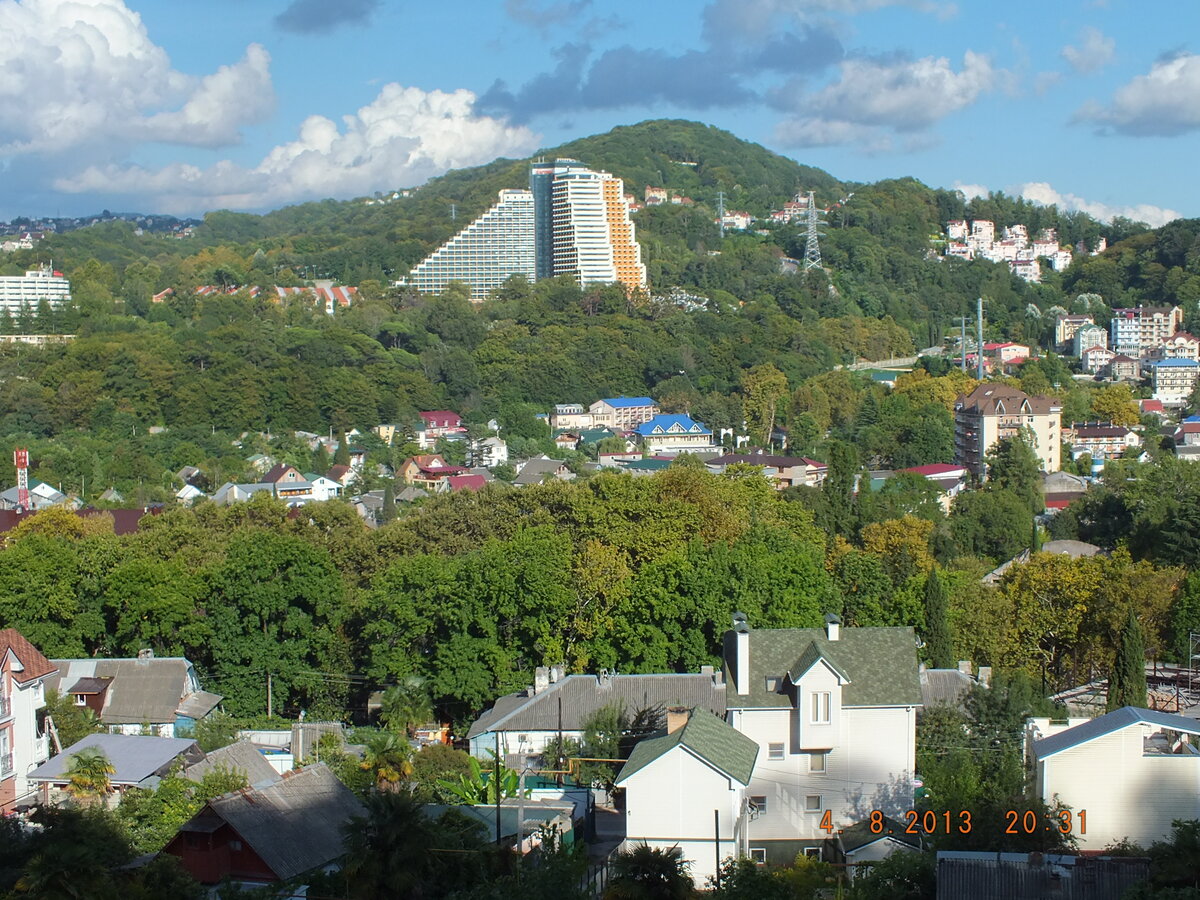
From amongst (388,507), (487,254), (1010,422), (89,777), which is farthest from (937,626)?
(487,254)

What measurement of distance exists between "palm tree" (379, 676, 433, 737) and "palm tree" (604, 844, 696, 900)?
6.35 m

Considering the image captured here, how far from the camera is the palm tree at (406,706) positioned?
1706 cm

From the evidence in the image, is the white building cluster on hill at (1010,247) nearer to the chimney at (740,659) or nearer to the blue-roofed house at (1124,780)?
the chimney at (740,659)

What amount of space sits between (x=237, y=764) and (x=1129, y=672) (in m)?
11.5

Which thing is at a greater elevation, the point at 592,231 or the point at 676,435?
the point at 592,231

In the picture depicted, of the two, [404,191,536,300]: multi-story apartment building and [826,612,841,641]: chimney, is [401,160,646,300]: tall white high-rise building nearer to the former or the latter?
[404,191,536,300]: multi-story apartment building

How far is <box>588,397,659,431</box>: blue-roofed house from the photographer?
212 ft

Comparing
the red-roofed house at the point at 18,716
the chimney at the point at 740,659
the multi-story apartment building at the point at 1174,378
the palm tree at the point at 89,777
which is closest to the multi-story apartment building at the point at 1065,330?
the multi-story apartment building at the point at 1174,378

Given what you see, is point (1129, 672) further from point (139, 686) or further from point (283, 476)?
point (283, 476)

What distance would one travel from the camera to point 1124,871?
1109 cm

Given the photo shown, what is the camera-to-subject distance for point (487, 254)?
301ft

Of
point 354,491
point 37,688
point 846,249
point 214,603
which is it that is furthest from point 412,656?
point 846,249

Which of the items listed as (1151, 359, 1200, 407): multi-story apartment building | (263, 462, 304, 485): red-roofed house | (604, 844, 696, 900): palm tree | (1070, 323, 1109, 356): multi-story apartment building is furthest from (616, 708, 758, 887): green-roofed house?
(1070, 323, 1109, 356): multi-story apartment building

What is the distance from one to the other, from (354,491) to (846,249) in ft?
171
